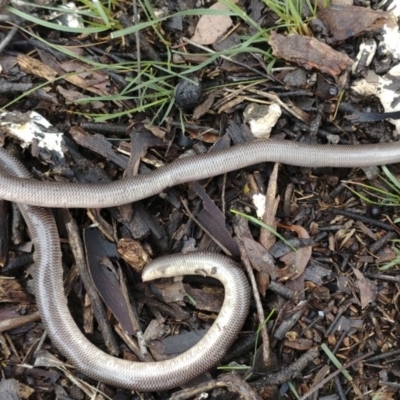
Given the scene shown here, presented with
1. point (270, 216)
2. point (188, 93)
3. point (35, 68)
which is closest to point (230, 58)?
point (188, 93)

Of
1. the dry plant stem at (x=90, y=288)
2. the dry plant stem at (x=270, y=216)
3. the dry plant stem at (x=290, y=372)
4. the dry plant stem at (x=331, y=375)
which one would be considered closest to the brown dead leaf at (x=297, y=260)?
the dry plant stem at (x=270, y=216)

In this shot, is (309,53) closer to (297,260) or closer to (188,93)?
(188,93)

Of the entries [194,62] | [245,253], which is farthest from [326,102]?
[245,253]

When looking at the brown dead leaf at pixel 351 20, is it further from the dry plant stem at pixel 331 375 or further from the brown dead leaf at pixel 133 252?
the dry plant stem at pixel 331 375

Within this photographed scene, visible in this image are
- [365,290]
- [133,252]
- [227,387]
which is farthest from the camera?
[365,290]

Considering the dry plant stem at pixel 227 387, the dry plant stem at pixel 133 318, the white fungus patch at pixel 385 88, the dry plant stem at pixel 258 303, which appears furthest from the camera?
the white fungus patch at pixel 385 88

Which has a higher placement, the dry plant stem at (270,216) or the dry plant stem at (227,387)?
the dry plant stem at (270,216)
